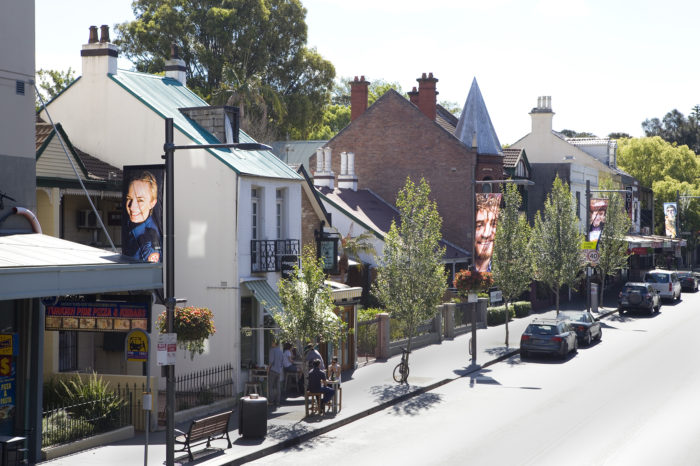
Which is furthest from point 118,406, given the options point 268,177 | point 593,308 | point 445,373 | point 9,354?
point 593,308

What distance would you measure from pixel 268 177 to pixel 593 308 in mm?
27488

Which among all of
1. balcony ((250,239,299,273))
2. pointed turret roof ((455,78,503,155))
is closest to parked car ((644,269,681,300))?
pointed turret roof ((455,78,503,155))

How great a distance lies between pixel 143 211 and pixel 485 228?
22671 mm

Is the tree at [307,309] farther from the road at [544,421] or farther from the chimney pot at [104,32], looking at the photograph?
the chimney pot at [104,32]

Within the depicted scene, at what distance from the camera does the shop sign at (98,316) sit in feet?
62.2

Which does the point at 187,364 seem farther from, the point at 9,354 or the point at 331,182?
the point at 331,182

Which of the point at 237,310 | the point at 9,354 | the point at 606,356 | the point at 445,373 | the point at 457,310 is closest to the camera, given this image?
the point at 9,354

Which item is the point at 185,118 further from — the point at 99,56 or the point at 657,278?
the point at 657,278

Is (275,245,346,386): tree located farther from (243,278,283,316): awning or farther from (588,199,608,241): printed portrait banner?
(588,199,608,241): printed portrait banner

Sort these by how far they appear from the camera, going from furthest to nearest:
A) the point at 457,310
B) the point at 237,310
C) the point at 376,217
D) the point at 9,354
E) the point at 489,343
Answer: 1. the point at 376,217
2. the point at 457,310
3. the point at 489,343
4. the point at 237,310
5. the point at 9,354

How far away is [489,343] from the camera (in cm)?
3681

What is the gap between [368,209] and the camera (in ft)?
155

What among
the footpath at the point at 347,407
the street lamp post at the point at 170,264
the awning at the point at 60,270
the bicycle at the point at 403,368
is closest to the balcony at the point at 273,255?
the footpath at the point at 347,407

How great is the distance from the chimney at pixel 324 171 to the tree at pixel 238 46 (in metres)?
8.63
